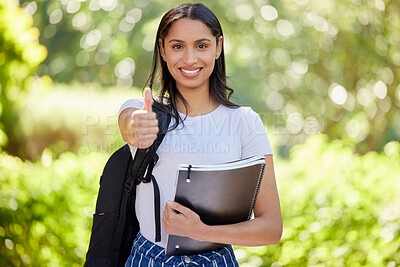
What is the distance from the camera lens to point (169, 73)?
1722mm

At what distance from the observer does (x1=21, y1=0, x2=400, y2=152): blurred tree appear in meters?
4.14

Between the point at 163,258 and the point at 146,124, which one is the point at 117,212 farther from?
the point at 146,124

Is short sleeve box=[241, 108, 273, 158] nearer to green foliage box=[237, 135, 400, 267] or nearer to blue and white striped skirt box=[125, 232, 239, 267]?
blue and white striped skirt box=[125, 232, 239, 267]

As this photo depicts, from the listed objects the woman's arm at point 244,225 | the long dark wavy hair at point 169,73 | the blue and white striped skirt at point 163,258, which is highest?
the long dark wavy hair at point 169,73

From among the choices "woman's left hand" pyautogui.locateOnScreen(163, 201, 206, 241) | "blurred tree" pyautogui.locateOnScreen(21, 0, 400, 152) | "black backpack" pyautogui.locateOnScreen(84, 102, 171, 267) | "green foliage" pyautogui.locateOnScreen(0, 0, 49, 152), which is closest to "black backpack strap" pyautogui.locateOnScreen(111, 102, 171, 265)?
"black backpack" pyautogui.locateOnScreen(84, 102, 171, 267)

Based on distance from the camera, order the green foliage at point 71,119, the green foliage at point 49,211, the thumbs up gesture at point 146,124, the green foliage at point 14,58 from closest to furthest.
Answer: the thumbs up gesture at point 146,124 < the green foliage at point 49,211 < the green foliage at point 14,58 < the green foliage at point 71,119

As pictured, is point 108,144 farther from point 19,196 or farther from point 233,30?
point 233,30

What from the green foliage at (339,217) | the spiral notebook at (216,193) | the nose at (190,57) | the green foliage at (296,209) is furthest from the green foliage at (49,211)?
the nose at (190,57)

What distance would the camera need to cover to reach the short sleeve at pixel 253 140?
61.4 inches

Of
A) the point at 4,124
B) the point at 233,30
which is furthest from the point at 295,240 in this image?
the point at 4,124

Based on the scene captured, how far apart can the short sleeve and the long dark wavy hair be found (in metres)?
0.11

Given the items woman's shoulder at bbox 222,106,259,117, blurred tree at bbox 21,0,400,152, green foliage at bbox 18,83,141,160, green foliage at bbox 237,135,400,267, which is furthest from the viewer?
green foliage at bbox 18,83,141,160

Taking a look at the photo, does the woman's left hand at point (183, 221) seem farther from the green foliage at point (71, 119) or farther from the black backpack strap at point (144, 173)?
the green foliage at point (71, 119)

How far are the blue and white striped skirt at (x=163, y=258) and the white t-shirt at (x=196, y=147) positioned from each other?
0.03 m
